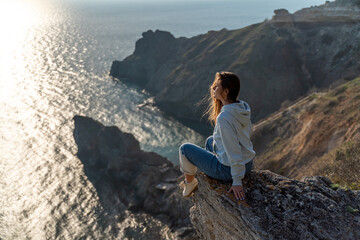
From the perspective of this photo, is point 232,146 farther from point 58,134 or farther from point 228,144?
point 58,134

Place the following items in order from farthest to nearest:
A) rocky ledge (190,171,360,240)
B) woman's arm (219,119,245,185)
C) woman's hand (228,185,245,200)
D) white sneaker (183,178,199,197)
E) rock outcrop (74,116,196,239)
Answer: rock outcrop (74,116,196,239) < white sneaker (183,178,199,197) < woman's hand (228,185,245,200) < woman's arm (219,119,245,185) < rocky ledge (190,171,360,240)

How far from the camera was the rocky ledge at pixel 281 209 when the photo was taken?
300 inches

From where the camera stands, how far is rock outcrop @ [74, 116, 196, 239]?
43.6 m

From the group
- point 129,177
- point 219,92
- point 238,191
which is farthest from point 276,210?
point 129,177

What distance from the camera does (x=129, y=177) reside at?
53.1m

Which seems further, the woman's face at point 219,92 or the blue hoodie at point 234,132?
the woman's face at point 219,92

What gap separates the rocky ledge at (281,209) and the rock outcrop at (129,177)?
1201 inches

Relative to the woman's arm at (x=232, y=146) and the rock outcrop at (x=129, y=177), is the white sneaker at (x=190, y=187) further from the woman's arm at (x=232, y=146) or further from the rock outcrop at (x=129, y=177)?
the rock outcrop at (x=129, y=177)

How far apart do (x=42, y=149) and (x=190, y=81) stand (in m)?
48.4

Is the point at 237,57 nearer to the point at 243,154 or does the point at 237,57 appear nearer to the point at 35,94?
the point at 35,94

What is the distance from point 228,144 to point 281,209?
2299 mm

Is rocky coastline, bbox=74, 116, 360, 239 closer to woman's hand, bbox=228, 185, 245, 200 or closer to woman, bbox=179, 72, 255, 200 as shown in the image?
woman's hand, bbox=228, 185, 245, 200

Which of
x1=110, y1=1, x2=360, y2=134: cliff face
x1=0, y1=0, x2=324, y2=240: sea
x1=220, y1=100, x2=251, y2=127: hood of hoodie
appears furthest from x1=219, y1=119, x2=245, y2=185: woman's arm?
x1=110, y1=1, x2=360, y2=134: cliff face

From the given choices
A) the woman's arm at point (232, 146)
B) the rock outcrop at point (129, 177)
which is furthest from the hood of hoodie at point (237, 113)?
the rock outcrop at point (129, 177)
